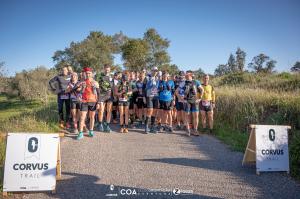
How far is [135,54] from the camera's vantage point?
123 feet

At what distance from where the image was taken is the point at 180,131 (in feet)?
35.7

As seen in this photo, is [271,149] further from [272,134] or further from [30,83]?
[30,83]

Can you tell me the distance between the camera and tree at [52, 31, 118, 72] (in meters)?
42.4

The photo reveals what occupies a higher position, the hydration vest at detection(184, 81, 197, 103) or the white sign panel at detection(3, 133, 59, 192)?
the hydration vest at detection(184, 81, 197, 103)

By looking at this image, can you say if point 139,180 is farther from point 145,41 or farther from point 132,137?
point 145,41

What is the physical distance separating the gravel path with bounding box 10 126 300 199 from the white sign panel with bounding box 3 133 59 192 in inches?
9.0

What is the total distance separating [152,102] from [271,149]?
4729mm

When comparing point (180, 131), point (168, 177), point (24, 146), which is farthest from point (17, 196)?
point (180, 131)

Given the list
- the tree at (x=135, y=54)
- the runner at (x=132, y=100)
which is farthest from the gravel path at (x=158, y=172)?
the tree at (x=135, y=54)

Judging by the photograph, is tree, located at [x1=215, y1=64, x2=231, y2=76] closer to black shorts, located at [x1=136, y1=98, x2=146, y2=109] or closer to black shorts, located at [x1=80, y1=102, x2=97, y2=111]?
black shorts, located at [x1=136, y1=98, x2=146, y2=109]

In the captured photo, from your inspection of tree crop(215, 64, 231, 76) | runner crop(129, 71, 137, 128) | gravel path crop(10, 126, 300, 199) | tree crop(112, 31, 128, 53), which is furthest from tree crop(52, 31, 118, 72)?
gravel path crop(10, 126, 300, 199)

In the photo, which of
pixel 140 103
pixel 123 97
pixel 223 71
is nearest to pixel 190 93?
pixel 140 103

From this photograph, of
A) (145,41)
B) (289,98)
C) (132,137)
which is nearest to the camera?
Answer: (132,137)

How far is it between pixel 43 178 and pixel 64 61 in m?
42.3
